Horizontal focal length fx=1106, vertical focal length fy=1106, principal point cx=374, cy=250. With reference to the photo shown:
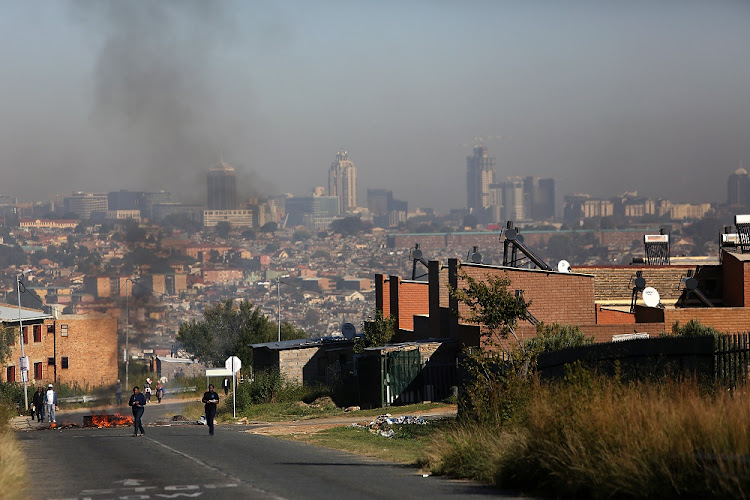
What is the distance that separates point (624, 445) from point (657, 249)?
61.6 metres

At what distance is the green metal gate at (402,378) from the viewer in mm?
40125

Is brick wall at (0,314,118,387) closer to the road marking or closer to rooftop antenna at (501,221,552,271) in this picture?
rooftop antenna at (501,221,552,271)

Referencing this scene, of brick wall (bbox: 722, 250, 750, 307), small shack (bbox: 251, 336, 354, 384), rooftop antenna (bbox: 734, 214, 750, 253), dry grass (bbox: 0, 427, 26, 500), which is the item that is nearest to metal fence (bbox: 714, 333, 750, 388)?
dry grass (bbox: 0, 427, 26, 500)

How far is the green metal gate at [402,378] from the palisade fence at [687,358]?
20664 millimetres

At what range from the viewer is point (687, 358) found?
1764 centimetres

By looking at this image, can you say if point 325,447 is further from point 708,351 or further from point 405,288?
point 405,288

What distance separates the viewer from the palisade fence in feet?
55.4

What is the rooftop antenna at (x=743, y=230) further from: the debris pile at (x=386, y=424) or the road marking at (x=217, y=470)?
the road marking at (x=217, y=470)

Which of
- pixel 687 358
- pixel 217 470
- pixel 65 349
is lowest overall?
pixel 65 349

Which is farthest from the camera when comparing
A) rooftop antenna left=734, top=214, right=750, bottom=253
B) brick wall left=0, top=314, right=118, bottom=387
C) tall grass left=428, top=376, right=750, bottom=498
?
brick wall left=0, top=314, right=118, bottom=387

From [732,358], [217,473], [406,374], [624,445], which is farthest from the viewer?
[406,374]

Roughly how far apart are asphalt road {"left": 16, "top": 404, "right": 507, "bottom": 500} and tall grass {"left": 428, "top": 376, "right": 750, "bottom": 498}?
732mm

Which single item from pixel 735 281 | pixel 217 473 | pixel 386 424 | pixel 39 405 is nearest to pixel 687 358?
pixel 217 473

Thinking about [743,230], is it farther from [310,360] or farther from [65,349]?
[65,349]
